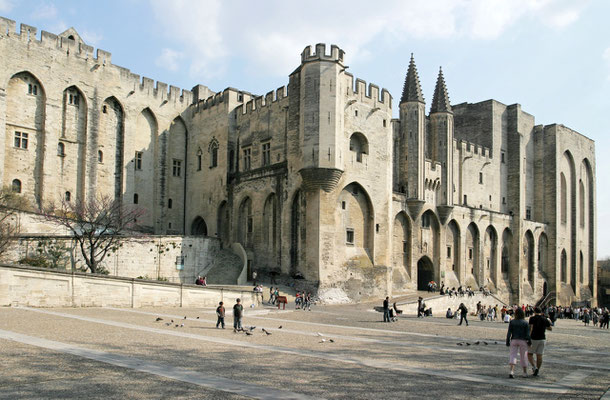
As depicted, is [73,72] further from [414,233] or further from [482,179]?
[482,179]

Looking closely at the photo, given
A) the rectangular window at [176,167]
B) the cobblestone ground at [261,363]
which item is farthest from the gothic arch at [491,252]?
the cobblestone ground at [261,363]

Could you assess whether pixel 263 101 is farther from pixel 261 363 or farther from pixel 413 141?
pixel 261 363

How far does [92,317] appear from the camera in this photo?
58.7 feet

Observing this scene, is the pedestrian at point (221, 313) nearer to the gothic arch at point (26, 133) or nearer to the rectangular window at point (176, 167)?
the gothic arch at point (26, 133)

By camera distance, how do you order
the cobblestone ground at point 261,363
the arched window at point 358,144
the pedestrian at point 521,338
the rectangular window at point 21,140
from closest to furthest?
the cobblestone ground at point 261,363
the pedestrian at point 521,338
the rectangular window at point 21,140
the arched window at point 358,144

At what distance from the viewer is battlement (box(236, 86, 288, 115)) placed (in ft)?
118

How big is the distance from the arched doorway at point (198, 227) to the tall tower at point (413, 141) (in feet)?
49.6

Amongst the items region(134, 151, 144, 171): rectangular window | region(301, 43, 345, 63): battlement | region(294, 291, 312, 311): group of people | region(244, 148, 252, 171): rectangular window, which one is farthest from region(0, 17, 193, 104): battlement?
region(294, 291, 312, 311): group of people

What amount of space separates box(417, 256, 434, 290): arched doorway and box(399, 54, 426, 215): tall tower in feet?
15.8

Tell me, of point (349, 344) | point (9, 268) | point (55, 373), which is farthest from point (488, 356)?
point (9, 268)

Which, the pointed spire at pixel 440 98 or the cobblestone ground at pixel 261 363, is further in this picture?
the pointed spire at pixel 440 98

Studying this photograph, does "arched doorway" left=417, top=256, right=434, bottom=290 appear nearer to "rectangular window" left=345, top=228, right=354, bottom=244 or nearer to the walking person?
"rectangular window" left=345, top=228, right=354, bottom=244

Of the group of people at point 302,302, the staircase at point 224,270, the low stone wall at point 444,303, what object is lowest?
the low stone wall at point 444,303

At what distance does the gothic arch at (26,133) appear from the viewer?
33875 millimetres
